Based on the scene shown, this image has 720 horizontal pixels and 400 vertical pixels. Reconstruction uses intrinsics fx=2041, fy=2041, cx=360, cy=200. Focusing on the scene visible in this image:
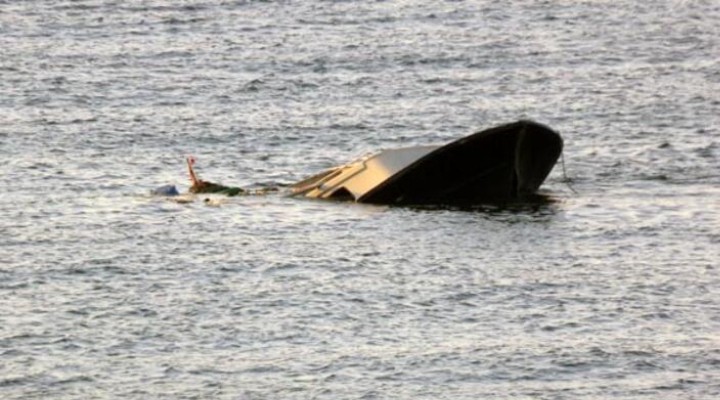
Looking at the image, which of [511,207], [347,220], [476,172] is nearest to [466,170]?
[476,172]

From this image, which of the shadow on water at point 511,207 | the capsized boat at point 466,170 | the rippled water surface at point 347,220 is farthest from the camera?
the capsized boat at point 466,170

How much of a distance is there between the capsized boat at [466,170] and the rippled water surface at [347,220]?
0.60m

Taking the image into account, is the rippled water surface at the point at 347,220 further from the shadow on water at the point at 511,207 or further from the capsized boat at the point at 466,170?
the capsized boat at the point at 466,170

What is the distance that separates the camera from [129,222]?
36.8 meters

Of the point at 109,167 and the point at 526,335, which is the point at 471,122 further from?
the point at 526,335

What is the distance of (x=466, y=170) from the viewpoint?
37.9 metres

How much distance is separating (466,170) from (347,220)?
2.71m

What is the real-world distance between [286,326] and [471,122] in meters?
18.7

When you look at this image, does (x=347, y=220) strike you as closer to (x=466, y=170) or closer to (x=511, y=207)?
(x=466, y=170)

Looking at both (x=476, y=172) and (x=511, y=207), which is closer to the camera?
(x=511, y=207)

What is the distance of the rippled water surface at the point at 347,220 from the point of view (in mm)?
27125

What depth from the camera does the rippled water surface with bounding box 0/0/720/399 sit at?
27125 mm

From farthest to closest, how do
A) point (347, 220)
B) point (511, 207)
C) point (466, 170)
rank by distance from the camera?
point (466, 170) < point (511, 207) < point (347, 220)

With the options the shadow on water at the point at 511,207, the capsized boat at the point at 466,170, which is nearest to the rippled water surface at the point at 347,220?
the shadow on water at the point at 511,207
